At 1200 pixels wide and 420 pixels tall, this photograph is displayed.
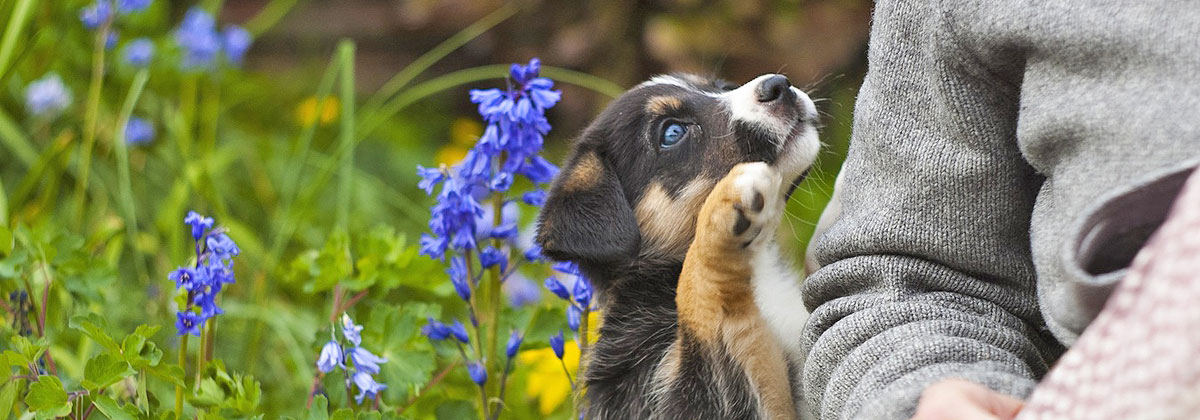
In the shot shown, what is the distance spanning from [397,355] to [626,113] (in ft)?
2.79

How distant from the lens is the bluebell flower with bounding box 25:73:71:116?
4027 mm

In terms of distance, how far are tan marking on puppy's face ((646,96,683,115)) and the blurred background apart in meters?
0.40

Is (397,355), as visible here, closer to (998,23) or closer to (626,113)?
(626,113)

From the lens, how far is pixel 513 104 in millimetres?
2461

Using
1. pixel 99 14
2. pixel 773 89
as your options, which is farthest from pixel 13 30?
→ pixel 773 89

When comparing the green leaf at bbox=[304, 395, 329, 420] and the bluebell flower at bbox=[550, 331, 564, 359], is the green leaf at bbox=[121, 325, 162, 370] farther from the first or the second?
the bluebell flower at bbox=[550, 331, 564, 359]

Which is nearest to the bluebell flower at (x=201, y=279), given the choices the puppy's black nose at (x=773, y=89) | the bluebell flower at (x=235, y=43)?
the puppy's black nose at (x=773, y=89)

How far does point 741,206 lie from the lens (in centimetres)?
221

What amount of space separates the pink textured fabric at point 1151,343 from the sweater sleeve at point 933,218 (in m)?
0.49

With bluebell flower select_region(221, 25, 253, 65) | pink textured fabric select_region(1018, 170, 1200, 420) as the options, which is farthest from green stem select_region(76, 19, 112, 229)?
pink textured fabric select_region(1018, 170, 1200, 420)

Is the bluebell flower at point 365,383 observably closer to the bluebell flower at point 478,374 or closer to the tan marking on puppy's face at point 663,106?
the bluebell flower at point 478,374

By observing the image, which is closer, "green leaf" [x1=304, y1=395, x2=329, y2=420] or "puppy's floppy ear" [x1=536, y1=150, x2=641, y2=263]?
"green leaf" [x1=304, y1=395, x2=329, y2=420]

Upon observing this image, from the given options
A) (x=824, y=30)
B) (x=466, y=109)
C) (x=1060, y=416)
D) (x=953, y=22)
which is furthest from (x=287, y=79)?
(x=1060, y=416)

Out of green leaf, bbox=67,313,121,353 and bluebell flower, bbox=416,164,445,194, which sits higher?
bluebell flower, bbox=416,164,445,194
